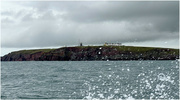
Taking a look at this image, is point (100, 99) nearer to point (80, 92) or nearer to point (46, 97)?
point (80, 92)

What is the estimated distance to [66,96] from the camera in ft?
93.8

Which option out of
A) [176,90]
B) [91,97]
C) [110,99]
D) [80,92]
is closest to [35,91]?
[80,92]

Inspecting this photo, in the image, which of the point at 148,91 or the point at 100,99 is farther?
the point at 148,91

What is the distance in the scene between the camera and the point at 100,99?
2664 centimetres

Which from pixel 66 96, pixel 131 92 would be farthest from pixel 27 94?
pixel 131 92

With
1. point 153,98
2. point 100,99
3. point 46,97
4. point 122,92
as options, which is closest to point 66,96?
point 46,97

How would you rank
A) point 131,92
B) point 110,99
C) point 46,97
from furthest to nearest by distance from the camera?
point 131,92
point 46,97
point 110,99

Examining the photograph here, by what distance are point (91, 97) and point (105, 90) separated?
4602 millimetres

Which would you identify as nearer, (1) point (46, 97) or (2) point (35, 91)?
(1) point (46, 97)

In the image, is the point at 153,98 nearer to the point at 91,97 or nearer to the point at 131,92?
the point at 131,92

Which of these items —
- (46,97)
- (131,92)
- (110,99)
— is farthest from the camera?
(131,92)

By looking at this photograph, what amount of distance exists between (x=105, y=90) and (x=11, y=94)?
480 inches

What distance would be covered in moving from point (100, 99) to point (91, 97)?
146 centimetres

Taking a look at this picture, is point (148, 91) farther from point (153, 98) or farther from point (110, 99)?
point (110, 99)
